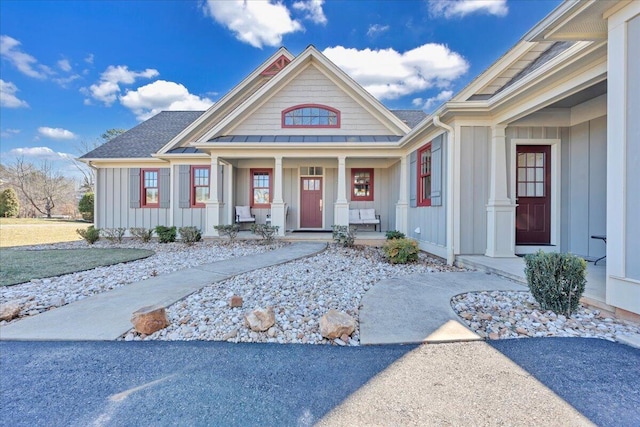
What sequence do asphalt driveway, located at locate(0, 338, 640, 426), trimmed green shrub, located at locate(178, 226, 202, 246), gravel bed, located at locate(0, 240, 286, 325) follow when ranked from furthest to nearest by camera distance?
trimmed green shrub, located at locate(178, 226, 202, 246)
gravel bed, located at locate(0, 240, 286, 325)
asphalt driveway, located at locate(0, 338, 640, 426)

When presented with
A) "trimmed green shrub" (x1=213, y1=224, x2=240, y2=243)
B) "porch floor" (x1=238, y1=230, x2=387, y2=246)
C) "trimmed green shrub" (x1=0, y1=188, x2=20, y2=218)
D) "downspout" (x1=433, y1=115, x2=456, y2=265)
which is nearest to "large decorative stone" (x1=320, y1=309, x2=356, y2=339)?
"downspout" (x1=433, y1=115, x2=456, y2=265)

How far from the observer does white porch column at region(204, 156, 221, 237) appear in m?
8.69

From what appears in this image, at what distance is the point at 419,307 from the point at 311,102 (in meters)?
7.87

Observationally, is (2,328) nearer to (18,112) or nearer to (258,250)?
(258,250)

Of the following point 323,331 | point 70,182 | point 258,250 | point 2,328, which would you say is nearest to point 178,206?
point 258,250

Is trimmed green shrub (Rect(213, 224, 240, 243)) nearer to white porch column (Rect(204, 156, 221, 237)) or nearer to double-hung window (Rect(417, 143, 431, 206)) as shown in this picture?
white porch column (Rect(204, 156, 221, 237))

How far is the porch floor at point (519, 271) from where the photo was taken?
3235 millimetres

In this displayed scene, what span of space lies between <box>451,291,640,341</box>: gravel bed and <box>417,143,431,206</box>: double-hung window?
3683mm

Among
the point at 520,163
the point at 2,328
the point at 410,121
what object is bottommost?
the point at 2,328

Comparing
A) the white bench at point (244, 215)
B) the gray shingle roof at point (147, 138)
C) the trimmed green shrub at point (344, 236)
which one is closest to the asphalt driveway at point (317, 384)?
the trimmed green shrub at point (344, 236)

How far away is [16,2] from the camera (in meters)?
9.77

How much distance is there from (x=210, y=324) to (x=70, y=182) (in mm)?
38175

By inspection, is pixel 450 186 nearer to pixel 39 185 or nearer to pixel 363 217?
pixel 363 217

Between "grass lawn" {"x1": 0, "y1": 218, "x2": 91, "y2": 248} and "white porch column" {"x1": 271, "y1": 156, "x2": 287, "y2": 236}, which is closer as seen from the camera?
"white porch column" {"x1": 271, "y1": 156, "x2": 287, "y2": 236}
